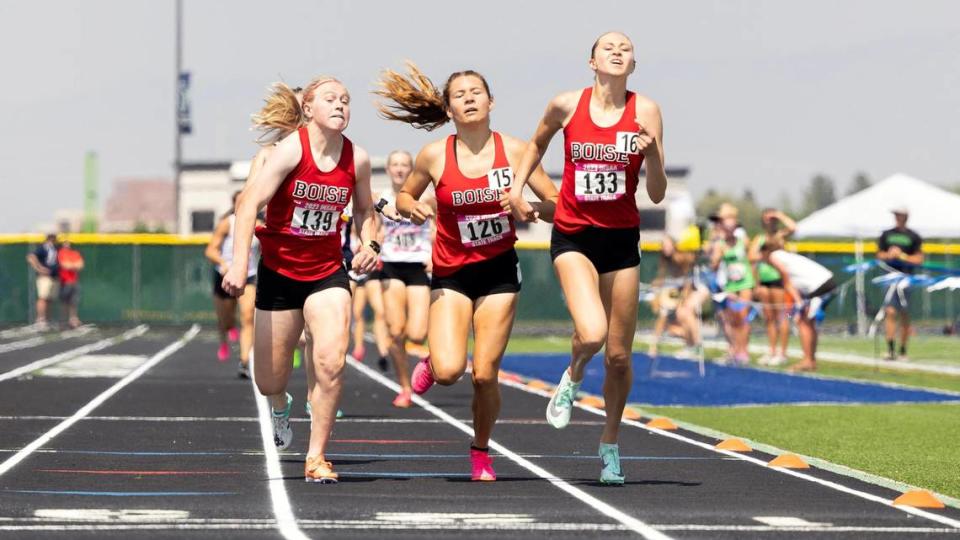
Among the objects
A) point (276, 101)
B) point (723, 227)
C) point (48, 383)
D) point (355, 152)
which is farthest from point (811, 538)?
point (723, 227)

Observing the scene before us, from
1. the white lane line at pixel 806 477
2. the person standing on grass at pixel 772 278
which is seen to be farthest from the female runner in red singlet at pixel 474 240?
the person standing on grass at pixel 772 278

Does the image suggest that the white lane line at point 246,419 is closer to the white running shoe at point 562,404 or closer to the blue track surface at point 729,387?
the blue track surface at point 729,387

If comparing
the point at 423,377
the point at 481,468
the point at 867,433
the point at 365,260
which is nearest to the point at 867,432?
the point at 867,433

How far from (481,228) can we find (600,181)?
2.35 feet

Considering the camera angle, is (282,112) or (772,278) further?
(772,278)

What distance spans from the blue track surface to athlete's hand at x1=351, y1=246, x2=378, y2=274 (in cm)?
773

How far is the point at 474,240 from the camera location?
995cm

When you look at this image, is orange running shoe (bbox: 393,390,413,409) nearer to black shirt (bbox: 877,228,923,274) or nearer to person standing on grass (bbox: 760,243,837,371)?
person standing on grass (bbox: 760,243,837,371)

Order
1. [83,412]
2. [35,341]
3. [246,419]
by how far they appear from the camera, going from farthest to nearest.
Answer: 1. [35,341]
2. [83,412]
3. [246,419]

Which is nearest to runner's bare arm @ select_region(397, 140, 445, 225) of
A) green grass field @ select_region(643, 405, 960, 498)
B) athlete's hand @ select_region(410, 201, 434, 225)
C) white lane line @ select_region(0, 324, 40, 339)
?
athlete's hand @ select_region(410, 201, 434, 225)

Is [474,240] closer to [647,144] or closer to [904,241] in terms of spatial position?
[647,144]

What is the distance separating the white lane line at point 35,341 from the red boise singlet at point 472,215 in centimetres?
1925

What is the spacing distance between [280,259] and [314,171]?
567 mm

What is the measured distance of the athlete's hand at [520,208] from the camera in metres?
9.48
